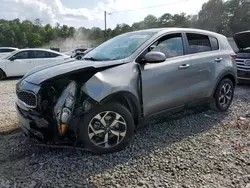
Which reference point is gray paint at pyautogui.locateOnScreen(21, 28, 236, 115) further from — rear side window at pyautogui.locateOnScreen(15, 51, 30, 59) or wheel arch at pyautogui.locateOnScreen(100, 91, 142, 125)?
rear side window at pyautogui.locateOnScreen(15, 51, 30, 59)

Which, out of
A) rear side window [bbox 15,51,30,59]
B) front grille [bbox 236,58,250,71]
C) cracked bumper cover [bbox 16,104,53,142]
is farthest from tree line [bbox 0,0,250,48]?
cracked bumper cover [bbox 16,104,53,142]

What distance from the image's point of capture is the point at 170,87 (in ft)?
12.7

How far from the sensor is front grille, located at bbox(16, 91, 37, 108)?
9.95ft

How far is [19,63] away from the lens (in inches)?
420

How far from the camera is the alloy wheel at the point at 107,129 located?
10.4 feet

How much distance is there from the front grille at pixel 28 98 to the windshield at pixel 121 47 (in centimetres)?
122

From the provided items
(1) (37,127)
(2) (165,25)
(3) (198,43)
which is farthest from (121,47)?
(2) (165,25)

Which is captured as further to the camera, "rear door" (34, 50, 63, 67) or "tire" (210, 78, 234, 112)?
"rear door" (34, 50, 63, 67)

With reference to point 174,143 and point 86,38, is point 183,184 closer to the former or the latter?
point 174,143

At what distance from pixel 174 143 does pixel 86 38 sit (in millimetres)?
70388

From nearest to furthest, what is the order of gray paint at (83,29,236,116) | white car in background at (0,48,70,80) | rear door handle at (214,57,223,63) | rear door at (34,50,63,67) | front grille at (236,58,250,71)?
gray paint at (83,29,236,116)
rear door handle at (214,57,223,63)
front grille at (236,58,250,71)
white car in background at (0,48,70,80)
rear door at (34,50,63,67)

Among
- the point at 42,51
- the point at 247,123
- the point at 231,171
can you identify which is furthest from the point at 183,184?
the point at 42,51

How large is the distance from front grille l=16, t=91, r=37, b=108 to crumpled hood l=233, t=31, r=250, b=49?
7875 mm

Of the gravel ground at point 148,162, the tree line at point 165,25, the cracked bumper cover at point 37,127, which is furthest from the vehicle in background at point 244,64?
the tree line at point 165,25
